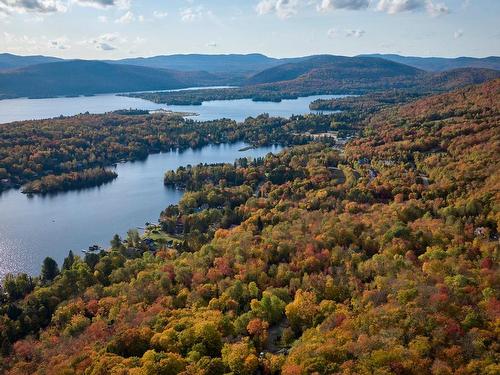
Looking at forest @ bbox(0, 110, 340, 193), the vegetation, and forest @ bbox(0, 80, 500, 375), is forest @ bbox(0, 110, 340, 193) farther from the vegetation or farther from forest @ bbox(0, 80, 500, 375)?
forest @ bbox(0, 80, 500, 375)

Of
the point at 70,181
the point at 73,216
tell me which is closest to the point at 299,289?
the point at 73,216

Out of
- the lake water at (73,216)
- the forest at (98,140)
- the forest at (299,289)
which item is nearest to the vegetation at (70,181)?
the forest at (98,140)

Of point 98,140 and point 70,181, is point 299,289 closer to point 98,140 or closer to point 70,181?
point 70,181

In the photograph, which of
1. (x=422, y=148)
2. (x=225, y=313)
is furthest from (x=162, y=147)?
(x=225, y=313)

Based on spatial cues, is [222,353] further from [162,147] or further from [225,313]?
[162,147]

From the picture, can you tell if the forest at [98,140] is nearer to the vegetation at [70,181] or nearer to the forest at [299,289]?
the vegetation at [70,181]

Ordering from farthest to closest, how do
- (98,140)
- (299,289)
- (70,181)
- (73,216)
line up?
1. (98,140)
2. (70,181)
3. (73,216)
4. (299,289)
